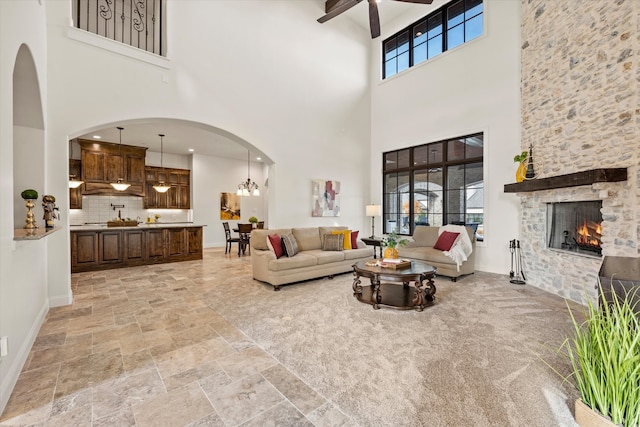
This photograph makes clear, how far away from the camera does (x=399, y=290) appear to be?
13.8 feet

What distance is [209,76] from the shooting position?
205 inches

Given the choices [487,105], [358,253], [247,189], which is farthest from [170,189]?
[487,105]

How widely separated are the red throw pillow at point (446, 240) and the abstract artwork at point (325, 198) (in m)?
2.52

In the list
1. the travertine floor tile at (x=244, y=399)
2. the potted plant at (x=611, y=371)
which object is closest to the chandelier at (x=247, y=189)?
the travertine floor tile at (x=244, y=399)

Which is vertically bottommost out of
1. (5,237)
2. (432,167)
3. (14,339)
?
(14,339)

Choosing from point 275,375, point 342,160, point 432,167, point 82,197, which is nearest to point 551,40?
point 432,167

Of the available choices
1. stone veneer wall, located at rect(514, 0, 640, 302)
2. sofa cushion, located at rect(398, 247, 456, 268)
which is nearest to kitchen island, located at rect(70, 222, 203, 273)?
sofa cushion, located at rect(398, 247, 456, 268)

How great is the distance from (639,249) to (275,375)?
4.19 metres

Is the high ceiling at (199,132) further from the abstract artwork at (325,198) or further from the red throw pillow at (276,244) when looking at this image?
the red throw pillow at (276,244)

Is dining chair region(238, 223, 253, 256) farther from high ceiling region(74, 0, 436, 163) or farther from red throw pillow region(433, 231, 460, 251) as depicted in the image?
red throw pillow region(433, 231, 460, 251)

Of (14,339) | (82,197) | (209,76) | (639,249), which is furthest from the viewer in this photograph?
(82,197)

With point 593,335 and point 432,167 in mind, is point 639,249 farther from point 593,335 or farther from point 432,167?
point 432,167

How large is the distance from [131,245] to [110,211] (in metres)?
3.18

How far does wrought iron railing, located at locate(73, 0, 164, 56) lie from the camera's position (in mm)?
4682
